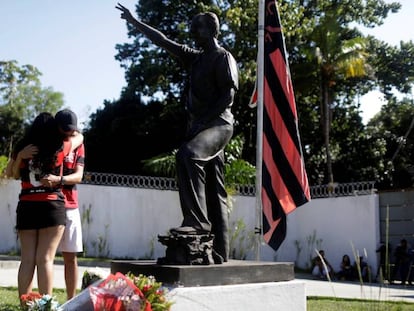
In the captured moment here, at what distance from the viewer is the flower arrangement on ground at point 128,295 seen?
3.09 metres

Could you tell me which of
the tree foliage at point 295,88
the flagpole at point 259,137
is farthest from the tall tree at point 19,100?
the flagpole at point 259,137

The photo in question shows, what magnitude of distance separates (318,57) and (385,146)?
6.21 m

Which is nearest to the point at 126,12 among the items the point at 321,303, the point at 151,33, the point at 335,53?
the point at 151,33

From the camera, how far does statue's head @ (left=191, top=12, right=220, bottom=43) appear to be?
4.50m

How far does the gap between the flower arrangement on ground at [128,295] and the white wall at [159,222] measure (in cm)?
1043

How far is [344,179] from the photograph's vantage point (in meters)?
22.7

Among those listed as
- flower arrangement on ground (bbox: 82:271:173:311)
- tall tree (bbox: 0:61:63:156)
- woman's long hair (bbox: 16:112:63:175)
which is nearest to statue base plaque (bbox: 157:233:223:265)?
flower arrangement on ground (bbox: 82:271:173:311)

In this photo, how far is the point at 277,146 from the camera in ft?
30.1

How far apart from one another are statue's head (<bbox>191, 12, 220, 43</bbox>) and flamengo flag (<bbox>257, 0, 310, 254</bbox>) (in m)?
4.54

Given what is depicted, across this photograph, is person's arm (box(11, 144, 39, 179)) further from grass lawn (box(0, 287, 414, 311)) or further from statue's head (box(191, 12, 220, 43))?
statue's head (box(191, 12, 220, 43))

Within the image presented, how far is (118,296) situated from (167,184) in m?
11.7

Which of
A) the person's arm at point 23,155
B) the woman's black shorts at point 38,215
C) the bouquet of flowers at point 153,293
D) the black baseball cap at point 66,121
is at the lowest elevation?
the bouquet of flowers at point 153,293

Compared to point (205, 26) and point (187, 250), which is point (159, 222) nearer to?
point (205, 26)

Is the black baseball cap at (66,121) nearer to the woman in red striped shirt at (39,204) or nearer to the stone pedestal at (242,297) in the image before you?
the woman in red striped shirt at (39,204)
